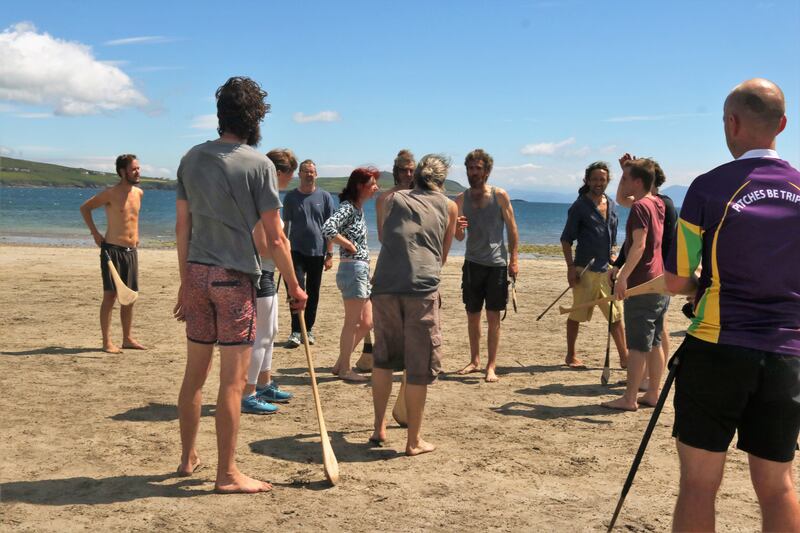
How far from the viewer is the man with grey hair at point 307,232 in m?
8.90

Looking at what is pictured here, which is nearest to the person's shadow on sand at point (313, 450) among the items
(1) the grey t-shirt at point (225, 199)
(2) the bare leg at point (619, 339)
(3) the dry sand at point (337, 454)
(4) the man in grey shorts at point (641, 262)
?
(3) the dry sand at point (337, 454)

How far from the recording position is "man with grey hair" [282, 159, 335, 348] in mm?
8898

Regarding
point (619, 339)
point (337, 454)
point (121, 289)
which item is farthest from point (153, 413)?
point (619, 339)

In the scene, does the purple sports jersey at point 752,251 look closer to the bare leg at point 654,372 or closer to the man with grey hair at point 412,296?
the man with grey hair at point 412,296

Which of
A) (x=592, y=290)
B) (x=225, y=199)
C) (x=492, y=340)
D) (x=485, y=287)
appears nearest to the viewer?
(x=225, y=199)

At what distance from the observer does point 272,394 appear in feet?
21.5

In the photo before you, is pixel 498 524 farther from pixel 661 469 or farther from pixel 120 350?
pixel 120 350

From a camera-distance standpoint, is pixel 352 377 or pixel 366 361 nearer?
pixel 352 377

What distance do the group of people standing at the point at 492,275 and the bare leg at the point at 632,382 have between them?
0.06 ft

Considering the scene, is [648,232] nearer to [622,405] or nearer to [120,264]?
[622,405]

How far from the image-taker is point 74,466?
15.9ft

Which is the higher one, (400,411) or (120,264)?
(120,264)

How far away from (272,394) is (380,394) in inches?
60.8

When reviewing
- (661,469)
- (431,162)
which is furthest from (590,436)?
(431,162)
